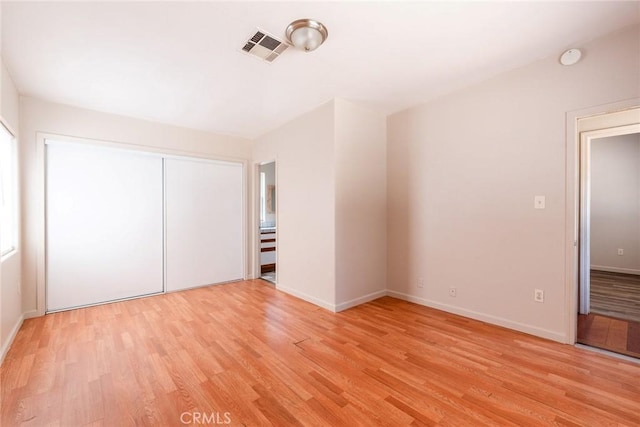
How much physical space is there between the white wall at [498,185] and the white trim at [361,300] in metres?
0.28

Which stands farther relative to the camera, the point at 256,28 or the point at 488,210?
the point at 488,210

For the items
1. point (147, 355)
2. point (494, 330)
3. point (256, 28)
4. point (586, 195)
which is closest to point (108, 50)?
point (256, 28)

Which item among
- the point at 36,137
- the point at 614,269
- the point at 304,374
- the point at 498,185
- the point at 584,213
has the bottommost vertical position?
the point at 304,374

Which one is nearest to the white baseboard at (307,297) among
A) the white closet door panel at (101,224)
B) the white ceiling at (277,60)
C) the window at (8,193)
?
the white closet door panel at (101,224)

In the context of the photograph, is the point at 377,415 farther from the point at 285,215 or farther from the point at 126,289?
the point at 126,289

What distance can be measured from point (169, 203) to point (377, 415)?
12.5 ft

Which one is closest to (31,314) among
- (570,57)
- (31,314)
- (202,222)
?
(31,314)

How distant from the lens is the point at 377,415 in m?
1.56

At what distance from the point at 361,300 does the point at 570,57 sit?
126 inches

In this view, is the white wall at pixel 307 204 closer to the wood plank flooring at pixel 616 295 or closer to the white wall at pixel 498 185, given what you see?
the white wall at pixel 498 185

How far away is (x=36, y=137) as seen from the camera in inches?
120

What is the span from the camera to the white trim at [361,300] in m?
3.26

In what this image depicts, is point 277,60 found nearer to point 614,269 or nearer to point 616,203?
point 616,203

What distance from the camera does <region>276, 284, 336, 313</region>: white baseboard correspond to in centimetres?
326
